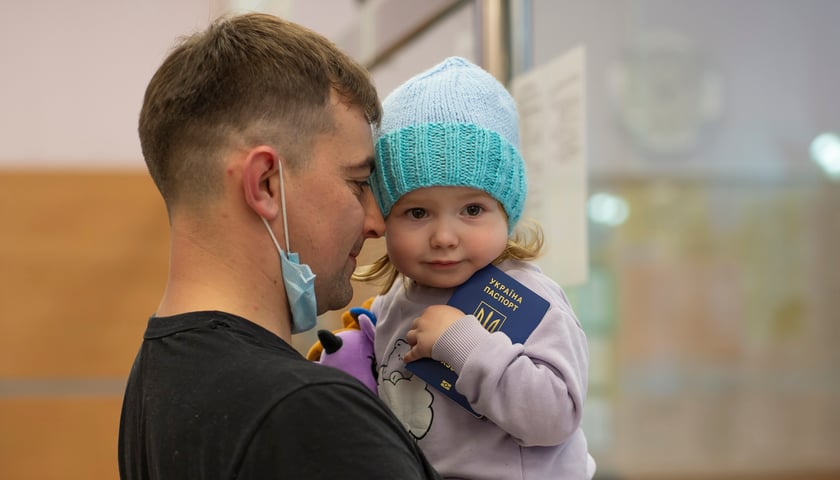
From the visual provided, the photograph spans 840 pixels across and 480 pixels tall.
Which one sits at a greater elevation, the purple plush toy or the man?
the man

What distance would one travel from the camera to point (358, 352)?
60.2 inches

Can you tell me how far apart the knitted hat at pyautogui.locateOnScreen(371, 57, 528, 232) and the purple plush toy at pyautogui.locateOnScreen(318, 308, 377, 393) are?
0.24 m

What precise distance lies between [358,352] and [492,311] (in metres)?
0.28

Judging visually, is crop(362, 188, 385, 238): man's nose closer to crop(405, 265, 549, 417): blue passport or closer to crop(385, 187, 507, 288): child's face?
crop(385, 187, 507, 288): child's face

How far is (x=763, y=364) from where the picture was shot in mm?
1492

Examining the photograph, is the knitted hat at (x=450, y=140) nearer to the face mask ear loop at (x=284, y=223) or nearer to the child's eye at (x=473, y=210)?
the child's eye at (x=473, y=210)

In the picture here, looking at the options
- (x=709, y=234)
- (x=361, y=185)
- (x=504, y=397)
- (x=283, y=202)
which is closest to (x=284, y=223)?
(x=283, y=202)

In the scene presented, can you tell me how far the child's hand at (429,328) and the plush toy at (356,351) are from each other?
0.52ft

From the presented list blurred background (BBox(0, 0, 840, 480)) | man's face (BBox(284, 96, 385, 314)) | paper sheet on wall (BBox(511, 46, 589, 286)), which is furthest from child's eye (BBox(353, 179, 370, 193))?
paper sheet on wall (BBox(511, 46, 589, 286))

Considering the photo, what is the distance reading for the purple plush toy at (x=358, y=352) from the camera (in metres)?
1.50

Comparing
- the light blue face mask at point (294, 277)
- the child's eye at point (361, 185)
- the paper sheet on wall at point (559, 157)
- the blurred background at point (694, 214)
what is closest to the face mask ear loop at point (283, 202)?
the light blue face mask at point (294, 277)

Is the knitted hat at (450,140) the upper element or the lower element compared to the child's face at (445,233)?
upper

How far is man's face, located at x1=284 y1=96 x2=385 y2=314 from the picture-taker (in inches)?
47.9

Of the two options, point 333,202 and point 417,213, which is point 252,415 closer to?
point 333,202
